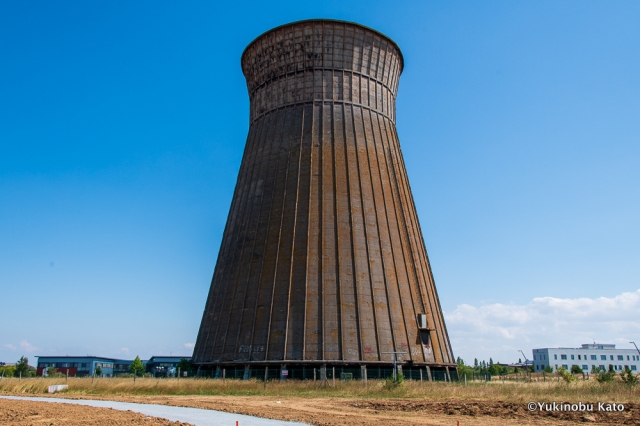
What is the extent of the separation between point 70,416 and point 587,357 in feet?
326

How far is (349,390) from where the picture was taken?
19.8 meters

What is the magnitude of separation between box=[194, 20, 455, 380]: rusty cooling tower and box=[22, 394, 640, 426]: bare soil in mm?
6046

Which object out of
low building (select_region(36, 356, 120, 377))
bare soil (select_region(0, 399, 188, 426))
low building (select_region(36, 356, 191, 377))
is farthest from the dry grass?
low building (select_region(36, 356, 120, 377))

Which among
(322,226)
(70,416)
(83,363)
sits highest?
(322,226)

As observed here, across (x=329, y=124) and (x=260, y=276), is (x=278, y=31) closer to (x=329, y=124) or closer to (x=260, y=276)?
(x=329, y=124)

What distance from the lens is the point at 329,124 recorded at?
28344 millimetres

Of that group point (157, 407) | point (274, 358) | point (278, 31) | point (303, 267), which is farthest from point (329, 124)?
point (157, 407)

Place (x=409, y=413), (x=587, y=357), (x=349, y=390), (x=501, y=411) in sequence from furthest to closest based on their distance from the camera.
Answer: (x=587, y=357) → (x=349, y=390) → (x=501, y=411) → (x=409, y=413)

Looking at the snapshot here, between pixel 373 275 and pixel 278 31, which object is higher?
pixel 278 31

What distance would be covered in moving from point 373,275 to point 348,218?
3083 mm

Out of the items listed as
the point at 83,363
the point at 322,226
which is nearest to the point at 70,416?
the point at 322,226

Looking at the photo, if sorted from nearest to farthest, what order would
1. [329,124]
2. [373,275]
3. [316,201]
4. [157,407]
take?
[157,407] < [373,275] < [316,201] < [329,124]

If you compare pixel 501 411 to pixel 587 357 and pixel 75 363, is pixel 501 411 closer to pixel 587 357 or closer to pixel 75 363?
pixel 75 363

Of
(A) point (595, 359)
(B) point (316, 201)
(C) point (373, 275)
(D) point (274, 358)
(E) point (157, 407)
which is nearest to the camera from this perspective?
(E) point (157, 407)
